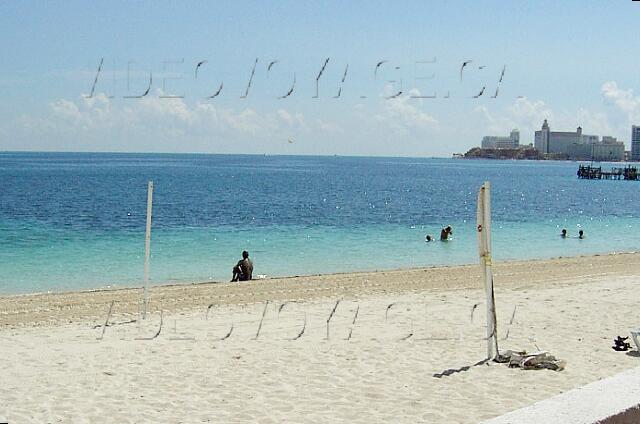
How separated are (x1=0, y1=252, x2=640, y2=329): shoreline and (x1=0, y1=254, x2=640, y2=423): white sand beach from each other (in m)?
0.09

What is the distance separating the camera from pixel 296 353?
33.5 ft

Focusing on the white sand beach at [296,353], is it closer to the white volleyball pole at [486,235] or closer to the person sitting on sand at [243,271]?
the white volleyball pole at [486,235]

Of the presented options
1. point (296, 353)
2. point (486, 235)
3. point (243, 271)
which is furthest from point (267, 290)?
A: point (486, 235)

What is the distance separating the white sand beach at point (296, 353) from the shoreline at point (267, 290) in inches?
3.7

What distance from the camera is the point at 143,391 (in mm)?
8211

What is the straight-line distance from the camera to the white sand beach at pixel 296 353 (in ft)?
25.0

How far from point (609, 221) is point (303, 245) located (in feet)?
94.0

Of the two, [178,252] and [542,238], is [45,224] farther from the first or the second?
[542,238]

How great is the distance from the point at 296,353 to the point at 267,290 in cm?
840

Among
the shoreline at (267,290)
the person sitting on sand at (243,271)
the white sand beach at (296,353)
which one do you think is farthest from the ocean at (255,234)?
the white sand beach at (296,353)

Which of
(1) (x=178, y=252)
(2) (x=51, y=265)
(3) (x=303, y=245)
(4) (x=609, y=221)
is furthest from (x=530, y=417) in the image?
(4) (x=609, y=221)

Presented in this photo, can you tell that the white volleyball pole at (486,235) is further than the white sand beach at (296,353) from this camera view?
Yes

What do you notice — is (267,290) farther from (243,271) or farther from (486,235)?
(486,235)

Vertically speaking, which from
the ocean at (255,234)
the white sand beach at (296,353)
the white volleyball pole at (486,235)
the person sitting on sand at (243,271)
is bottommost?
the ocean at (255,234)
